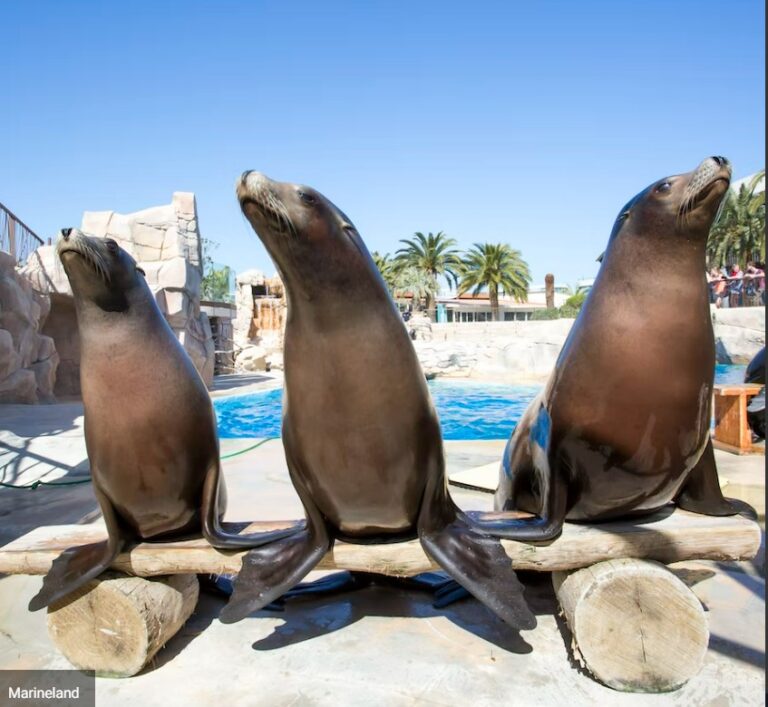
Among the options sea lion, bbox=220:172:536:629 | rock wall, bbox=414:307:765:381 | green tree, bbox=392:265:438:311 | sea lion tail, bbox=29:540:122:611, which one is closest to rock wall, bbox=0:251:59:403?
sea lion tail, bbox=29:540:122:611

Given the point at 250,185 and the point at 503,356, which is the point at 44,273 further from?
the point at 250,185

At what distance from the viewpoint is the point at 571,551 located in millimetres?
2047

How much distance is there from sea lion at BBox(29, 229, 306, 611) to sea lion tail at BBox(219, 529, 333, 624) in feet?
0.24

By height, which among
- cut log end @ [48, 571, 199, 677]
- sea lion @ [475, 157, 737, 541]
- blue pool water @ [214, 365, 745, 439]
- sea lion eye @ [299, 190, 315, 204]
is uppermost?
sea lion eye @ [299, 190, 315, 204]

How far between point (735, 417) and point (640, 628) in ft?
13.6

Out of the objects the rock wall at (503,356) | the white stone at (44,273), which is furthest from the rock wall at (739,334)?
the white stone at (44,273)

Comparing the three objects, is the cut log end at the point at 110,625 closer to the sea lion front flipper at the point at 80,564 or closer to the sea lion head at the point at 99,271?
the sea lion front flipper at the point at 80,564

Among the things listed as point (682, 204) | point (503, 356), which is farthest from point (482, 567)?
point (503, 356)

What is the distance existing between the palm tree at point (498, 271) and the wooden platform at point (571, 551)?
31534mm

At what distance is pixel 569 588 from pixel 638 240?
1250 mm

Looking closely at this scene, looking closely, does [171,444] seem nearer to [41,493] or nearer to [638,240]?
[638,240]

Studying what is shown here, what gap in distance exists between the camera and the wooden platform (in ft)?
6.68

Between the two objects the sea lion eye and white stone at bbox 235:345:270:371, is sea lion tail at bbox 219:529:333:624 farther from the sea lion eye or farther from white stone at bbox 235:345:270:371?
white stone at bbox 235:345:270:371

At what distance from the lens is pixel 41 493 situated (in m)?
4.73
